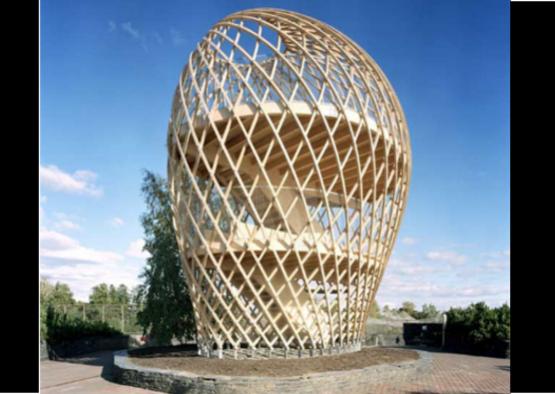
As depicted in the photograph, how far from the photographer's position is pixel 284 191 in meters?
13.9

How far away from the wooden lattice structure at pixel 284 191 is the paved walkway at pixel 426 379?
3112mm

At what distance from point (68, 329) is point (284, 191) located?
12718 mm

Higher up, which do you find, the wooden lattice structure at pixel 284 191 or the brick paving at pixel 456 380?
the wooden lattice structure at pixel 284 191

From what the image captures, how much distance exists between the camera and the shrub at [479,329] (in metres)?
17.0

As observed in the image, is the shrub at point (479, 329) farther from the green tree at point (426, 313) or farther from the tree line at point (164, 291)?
the green tree at point (426, 313)

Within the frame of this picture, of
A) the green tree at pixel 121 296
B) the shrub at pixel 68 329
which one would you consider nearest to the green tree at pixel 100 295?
the green tree at pixel 121 296

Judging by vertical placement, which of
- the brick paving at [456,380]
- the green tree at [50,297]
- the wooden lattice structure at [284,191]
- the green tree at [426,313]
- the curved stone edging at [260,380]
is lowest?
the green tree at [426,313]

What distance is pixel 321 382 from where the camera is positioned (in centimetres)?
886

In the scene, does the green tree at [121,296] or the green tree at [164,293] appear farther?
the green tree at [121,296]

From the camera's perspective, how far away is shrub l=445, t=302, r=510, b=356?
1700 cm

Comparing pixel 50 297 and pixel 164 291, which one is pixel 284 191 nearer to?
pixel 164 291

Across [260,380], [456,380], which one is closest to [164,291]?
[260,380]
